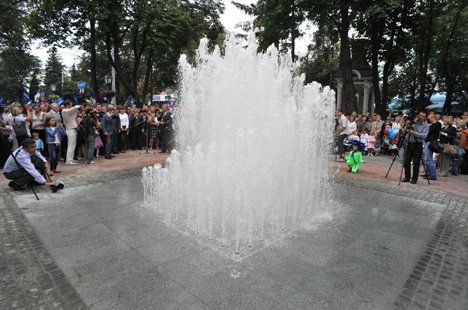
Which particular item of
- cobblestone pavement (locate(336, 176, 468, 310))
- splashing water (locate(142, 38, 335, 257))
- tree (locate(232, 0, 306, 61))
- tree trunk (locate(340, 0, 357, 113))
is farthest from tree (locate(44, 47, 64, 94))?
cobblestone pavement (locate(336, 176, 468, 310))

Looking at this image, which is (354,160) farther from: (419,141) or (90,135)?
(90,135)

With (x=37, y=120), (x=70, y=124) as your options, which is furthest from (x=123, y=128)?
(x=37, y=120)

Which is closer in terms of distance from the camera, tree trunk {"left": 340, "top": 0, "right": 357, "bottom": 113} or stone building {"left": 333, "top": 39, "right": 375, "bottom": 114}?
tree trunk {"left": 340, "top": 0, "right": 357, "bottom": 113}

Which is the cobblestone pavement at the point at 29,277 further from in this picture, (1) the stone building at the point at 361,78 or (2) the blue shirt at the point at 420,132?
(1) the stone building at the point at 361,78

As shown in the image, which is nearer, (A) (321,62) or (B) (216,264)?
(B) (216,264)

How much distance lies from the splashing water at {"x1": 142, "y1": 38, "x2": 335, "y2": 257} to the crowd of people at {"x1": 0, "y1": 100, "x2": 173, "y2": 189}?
471 cm

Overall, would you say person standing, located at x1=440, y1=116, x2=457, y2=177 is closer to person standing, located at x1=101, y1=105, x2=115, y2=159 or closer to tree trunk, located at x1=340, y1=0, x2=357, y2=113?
tree trunk, located at x1=340, y1=0, x2=357, y2=113

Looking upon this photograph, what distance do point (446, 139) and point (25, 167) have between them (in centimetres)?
1284

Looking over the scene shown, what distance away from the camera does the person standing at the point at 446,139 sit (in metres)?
10.8

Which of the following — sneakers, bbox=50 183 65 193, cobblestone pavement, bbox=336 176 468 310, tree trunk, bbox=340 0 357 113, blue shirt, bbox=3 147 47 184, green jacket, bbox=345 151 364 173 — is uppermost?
tree trunk, bbox=340 0 357 113

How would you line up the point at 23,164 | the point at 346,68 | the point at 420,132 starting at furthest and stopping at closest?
the point at 346,68 < the point at 420,132 < the point at 23,164

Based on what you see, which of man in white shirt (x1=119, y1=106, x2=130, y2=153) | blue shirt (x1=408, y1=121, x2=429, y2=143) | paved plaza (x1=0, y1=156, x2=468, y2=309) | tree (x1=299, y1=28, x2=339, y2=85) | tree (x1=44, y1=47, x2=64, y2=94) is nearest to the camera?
paved plaza (x1=0, y1=156, x2=468, y2=309)

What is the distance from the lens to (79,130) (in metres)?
11.5

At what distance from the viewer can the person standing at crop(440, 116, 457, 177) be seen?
35.4ft
